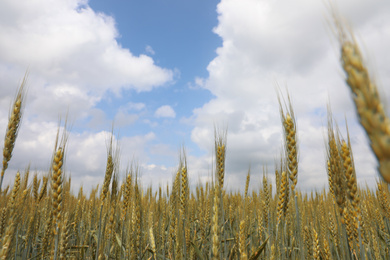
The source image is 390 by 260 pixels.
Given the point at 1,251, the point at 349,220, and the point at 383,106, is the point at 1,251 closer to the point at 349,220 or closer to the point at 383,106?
the point at 383,106

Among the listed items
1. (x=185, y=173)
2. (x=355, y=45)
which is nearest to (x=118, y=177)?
(x=185, y=173)

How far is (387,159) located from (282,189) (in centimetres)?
231

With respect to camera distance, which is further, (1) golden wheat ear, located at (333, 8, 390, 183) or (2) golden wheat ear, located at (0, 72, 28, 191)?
(2) golden wheat ear, located at (0, 72, 28, 191)

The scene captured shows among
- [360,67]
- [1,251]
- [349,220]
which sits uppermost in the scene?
[360,67]

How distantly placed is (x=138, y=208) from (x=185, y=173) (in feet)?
2.72

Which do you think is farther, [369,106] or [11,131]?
[11,131]

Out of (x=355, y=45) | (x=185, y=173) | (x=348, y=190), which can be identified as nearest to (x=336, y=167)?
(x=348, y=190)

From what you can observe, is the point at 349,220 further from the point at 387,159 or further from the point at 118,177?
the point at 118,177

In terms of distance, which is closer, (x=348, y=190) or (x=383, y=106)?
(x=383, y=106)

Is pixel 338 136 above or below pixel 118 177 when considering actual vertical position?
above

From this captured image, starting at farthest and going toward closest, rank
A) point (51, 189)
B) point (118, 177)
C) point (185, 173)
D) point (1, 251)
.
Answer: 1. point (185, 173)
2. point (118, 177)
3. point (51, 189)
4. point (1, 251)

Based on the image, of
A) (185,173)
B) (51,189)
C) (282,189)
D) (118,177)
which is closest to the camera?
(51,189)

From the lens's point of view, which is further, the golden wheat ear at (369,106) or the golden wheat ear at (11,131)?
the golden wheat ear at (11,131)

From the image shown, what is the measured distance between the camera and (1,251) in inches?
75.0
